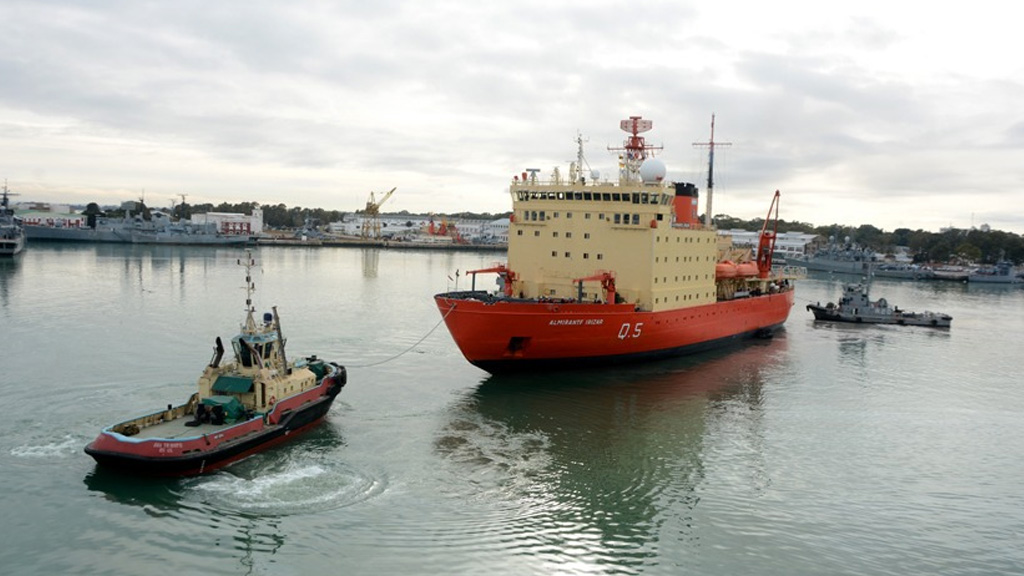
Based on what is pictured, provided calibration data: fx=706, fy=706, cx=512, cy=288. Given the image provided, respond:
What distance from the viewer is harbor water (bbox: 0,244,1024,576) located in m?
14.0

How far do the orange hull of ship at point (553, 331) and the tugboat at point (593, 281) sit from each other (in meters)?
0.04

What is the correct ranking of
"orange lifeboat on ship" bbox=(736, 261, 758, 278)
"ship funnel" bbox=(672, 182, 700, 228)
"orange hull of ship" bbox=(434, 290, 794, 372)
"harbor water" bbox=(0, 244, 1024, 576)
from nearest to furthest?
"harbor water" bbox=(0, 244, 1024, 576) < "orange hull of ship" bbox=(434, 290, 794, 372) < "ship funnel" bbox=(672, 182, 700, 228) < "orange lifeboat on ship" bbox=(736, 261, 758, 278)

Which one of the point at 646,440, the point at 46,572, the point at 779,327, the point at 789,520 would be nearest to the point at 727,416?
the point at 646,440

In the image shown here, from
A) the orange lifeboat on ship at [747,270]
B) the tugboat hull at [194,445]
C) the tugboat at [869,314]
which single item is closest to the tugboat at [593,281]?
the orange lifeboat on ship at [747,270]

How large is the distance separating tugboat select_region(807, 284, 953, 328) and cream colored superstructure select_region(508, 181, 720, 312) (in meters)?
25.6

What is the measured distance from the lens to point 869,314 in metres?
51.6

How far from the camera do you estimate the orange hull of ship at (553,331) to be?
2595cm

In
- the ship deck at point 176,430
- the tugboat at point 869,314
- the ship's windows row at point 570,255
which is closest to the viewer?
the ship deck at point 176,430

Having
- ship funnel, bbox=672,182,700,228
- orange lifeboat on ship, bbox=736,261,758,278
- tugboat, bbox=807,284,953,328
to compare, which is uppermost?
ship funnel, bbox=672,182,700,228

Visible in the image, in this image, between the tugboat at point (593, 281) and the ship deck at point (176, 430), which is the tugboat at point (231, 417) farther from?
the tugboat at point (593, 281)

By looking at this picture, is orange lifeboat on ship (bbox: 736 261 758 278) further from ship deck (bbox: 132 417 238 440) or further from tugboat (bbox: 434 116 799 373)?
ship deck (bbox: 132 417 238 440)

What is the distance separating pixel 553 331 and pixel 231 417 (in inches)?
498

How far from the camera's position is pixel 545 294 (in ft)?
102

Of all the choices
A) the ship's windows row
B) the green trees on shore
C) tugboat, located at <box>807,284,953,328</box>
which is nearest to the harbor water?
the ship's windows row
